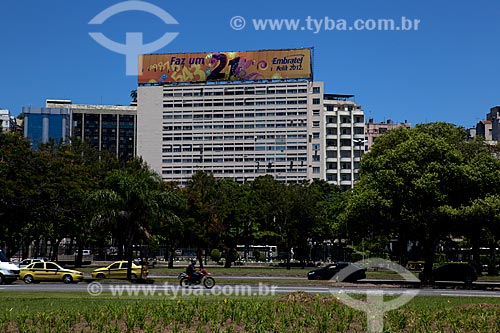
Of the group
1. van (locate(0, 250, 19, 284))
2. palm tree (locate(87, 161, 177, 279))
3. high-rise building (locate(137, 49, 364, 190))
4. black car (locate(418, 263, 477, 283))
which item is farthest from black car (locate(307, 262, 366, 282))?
high-rise building (locate(137, 49, 364, 190))

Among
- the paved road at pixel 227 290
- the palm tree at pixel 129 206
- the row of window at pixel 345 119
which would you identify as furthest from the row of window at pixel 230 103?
the paved road at pixel 227 290

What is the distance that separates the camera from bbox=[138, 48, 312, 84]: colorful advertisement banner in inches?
4769

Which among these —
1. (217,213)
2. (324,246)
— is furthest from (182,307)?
(324,246)

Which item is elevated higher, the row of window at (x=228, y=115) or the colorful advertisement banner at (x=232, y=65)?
the colorful advertisement banner at (x=232, y=65)

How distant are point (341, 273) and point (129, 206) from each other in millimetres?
14039

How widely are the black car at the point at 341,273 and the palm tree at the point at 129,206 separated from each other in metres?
10.2

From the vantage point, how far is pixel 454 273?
146 feet

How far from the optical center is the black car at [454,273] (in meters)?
43.2

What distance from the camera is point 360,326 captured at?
16562mm

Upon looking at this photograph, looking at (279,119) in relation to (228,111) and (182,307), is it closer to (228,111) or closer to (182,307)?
(228,111)

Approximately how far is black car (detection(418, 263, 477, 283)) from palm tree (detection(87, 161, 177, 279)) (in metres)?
17.2

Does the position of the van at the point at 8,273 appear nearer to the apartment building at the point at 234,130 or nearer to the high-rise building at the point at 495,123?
the apartment building at the point at 234,130

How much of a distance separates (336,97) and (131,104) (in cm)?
6880

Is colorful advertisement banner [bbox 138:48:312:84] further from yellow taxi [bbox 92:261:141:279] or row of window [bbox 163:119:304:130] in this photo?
yellow taxi [bbox 92:261:141:279]
